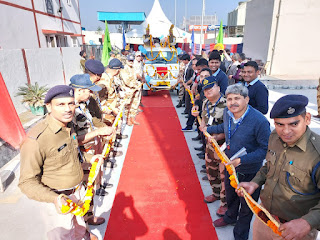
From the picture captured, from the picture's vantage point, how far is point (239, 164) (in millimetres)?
2613

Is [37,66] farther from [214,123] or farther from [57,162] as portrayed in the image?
[57,162]

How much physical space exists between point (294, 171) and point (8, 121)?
17.1 ft

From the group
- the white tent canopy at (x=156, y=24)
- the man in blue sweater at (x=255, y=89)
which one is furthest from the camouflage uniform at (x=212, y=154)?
the white tent canopy at (x=156, y=24)

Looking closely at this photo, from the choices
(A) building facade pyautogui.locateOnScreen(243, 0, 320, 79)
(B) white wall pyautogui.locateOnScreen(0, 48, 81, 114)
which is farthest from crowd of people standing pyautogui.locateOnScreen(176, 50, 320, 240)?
(A) building facade pyautogui.locateOnScreen(243, 0, 320, 79)

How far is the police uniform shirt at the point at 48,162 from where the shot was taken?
6.22 ft

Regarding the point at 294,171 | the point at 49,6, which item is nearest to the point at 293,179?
the point at 294,171

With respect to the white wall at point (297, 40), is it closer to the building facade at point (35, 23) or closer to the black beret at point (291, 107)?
the building facade at point (35, 23)

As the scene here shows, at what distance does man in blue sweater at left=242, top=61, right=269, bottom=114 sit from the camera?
12.6 feet

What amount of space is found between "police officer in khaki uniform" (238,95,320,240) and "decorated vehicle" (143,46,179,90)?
9.10 m

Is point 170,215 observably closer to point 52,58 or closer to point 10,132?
point 10,132

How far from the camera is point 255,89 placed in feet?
12.8

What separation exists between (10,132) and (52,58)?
6881mm

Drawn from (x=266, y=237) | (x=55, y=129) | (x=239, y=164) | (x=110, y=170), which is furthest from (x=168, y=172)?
(x=55, y=129)

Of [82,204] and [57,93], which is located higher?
[57,93]
